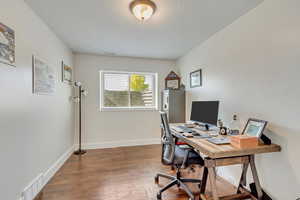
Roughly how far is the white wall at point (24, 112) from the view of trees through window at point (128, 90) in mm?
1438

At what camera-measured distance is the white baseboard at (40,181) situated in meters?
1.67

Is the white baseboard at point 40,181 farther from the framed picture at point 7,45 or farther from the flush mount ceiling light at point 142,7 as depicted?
the flush mount ceiling light at point 142,7

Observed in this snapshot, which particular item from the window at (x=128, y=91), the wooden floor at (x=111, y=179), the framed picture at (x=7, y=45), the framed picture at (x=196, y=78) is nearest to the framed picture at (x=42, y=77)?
the framed picture at (x=7, y=45)

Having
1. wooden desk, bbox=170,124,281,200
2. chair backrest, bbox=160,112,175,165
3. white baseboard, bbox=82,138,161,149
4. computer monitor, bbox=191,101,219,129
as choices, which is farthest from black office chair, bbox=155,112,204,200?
white baseboard, bbox=82,138,161,149

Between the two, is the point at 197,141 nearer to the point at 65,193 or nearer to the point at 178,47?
the point at 65,193

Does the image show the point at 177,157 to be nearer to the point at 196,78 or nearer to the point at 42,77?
the point at 196,78

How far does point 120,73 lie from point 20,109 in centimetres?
254

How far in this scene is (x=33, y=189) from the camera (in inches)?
70.1

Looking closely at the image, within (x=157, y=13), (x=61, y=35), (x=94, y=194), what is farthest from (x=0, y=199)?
(x=157, y=13)

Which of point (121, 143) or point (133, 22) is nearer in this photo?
point (133, 22)

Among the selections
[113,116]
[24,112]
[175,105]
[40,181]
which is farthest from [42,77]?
[175,105]

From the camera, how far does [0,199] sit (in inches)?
51.4

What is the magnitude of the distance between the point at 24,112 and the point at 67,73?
162cm

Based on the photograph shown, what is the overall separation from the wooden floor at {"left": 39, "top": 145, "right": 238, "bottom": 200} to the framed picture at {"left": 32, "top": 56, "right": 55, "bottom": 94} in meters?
1.37
